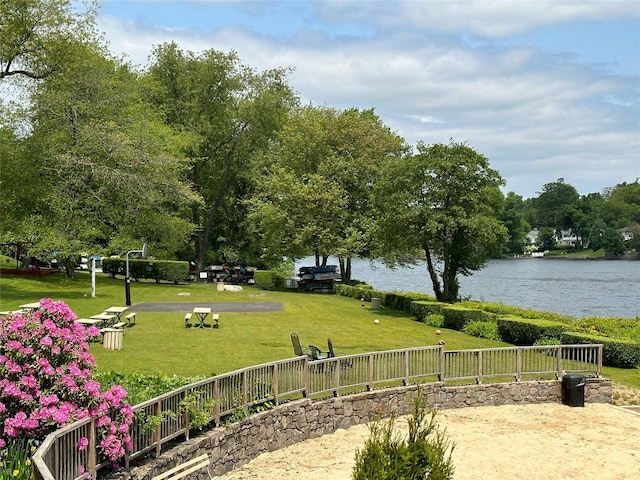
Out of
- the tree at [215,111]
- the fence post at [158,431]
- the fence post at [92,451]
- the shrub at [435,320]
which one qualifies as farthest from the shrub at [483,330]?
the tree at [215,111]

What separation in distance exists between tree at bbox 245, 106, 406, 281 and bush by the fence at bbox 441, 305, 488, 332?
56.7 ft

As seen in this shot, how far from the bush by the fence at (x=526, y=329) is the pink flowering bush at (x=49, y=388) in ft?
61.5

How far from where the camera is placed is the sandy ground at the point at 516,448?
1303cm

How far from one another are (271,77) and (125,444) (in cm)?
5219

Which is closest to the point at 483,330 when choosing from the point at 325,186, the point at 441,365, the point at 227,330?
the point at 441,365

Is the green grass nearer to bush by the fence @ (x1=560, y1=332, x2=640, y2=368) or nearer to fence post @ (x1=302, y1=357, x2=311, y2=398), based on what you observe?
bush by the fence @ (x1=560, y1=332, x2=640, y2=368)

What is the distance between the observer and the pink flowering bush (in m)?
9.23

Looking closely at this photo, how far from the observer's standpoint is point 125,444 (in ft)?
32.7

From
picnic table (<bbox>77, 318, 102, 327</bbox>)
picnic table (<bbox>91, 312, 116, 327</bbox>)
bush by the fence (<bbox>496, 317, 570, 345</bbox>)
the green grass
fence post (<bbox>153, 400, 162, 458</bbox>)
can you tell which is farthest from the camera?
bush by the fence (<bbox>496, 317, 570, 345</bbox>)

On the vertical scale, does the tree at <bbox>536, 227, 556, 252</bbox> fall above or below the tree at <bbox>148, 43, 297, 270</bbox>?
below

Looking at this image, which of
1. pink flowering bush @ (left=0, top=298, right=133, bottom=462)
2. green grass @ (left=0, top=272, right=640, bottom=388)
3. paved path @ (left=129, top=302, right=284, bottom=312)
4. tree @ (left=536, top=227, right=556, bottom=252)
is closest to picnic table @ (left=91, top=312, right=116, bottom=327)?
green grass @ (left=0, top=272, right=640, bottom=388)

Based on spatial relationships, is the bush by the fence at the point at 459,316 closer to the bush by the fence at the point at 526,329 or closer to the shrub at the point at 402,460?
the bush by the fence at the point at 526,329

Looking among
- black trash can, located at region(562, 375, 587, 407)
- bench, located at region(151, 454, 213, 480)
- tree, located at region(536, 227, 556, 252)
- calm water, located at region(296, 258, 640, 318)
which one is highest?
tree, located at region(536, 227, 556, 252)

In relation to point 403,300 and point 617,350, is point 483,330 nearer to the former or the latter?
point 617,350
